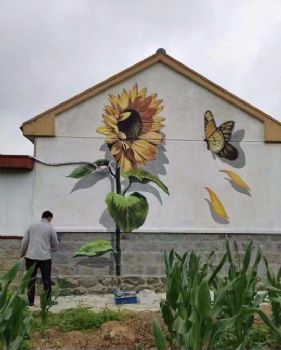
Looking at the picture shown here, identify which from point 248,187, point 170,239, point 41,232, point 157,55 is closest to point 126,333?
point 41,232

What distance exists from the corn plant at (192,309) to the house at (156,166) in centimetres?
559

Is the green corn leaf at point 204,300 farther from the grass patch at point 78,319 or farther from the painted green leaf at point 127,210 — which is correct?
the painted green leaf at point 127,210

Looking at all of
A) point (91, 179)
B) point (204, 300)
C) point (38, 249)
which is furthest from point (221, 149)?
point (204, 300)

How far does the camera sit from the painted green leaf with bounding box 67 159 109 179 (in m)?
10.9

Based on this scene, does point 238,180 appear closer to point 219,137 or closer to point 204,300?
point 219,137

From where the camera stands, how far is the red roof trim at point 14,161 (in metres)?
10.6

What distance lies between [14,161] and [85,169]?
4.82ft

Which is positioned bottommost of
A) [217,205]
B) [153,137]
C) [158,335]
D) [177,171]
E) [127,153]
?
[158,335]

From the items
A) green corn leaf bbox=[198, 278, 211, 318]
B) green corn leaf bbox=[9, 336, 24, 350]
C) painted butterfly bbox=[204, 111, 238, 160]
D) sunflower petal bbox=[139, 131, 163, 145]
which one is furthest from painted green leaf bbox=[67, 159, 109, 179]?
green corn leaf bbox=[198, 278, 211, 318]

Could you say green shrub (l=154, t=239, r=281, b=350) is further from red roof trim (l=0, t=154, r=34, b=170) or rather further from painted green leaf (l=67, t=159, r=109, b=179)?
red roof trim (l=0, t=154, r=34, b=170)

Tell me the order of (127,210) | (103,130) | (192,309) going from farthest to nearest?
1. (103,130)
2. (127,210)
3. (192,309)

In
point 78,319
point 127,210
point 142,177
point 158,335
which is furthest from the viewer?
point 142,177

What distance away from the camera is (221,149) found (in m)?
11.3

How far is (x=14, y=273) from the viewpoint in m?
4.68
